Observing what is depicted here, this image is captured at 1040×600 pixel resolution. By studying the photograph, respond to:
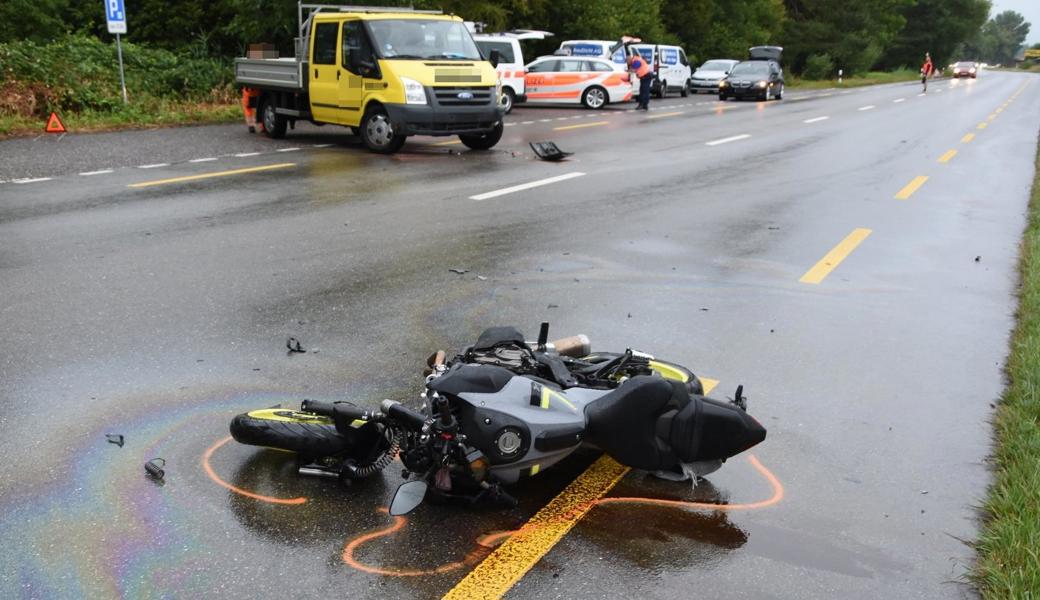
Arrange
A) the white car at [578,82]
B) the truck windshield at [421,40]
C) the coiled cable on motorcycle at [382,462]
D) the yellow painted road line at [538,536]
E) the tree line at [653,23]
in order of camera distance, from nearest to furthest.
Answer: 1. the yellow painted road line at [538,536]
2. the coiled cable on motorcycle at [382,462]
3. the truck windshield at [421,40]
4. the tree line at [653,23]
5. the white car at [578,82]

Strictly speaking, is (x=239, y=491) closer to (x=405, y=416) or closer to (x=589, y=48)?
(x=405, y=416)

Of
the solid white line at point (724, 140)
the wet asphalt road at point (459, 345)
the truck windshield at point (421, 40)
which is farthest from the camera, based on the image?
the solid white line at point (724, 140)

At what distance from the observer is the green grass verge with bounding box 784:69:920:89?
61.1 m

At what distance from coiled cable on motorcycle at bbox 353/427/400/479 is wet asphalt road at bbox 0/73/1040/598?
0.09 metres

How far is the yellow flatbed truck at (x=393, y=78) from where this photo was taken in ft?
49.5

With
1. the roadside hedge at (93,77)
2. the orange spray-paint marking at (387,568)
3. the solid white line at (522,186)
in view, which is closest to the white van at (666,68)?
the roadside hedge at (93,77)

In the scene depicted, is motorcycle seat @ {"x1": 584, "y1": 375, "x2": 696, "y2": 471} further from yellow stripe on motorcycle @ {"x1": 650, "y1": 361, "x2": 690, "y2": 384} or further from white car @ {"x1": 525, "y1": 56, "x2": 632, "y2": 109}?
white car @ {"x1": 525, "y1": 56, "x2": 632, "y2": 109}

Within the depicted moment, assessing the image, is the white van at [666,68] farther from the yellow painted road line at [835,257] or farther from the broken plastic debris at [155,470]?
the broken plastic debris at [155,470]

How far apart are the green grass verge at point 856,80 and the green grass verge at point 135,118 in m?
44.9

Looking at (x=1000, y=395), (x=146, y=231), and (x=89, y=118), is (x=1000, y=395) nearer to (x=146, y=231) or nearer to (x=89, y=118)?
(x=146, y=231)

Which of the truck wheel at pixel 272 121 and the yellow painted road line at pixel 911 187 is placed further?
the truck wheel at pixel 272 121

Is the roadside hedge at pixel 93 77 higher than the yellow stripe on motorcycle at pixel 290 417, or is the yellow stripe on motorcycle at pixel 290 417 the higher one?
the roadside hedge at pixel 93 77

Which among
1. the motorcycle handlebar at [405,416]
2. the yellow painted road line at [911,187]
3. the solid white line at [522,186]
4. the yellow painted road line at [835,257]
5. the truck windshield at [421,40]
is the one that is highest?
the truck windshield at [421,40]

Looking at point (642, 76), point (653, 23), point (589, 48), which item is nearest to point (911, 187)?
point (642, 76)
